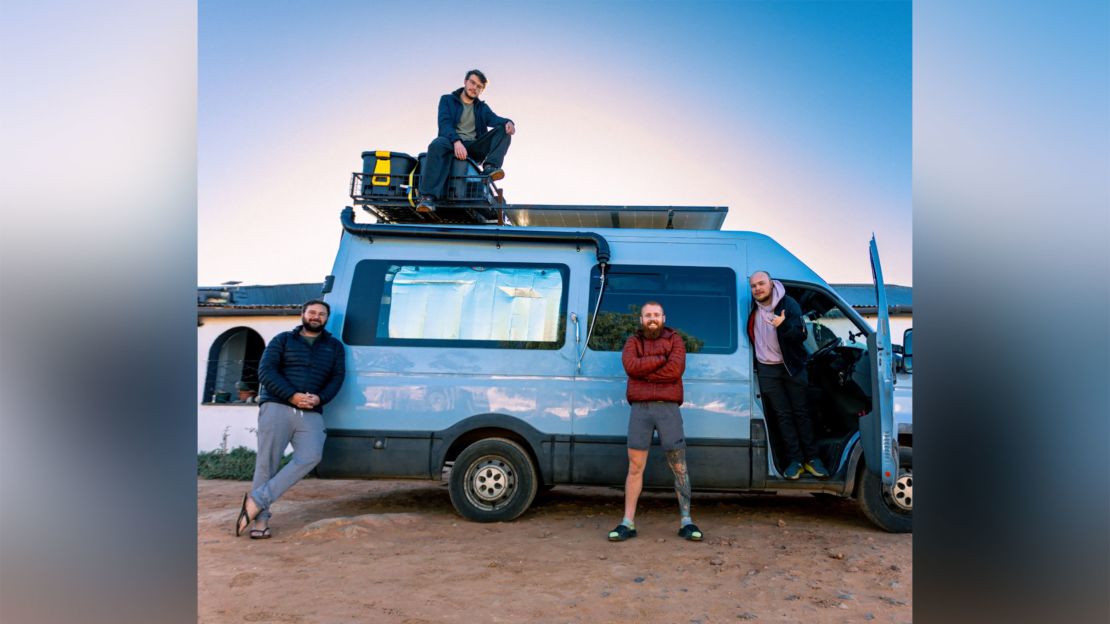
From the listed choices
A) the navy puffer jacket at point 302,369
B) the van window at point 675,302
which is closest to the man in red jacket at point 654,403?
the van window at point 675,302

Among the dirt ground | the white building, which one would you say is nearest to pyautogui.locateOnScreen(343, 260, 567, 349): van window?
the dirt ground

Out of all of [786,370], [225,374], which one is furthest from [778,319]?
[225,374]

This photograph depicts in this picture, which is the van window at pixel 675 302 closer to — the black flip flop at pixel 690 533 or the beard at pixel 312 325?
the black flip flop at pixel 690 533

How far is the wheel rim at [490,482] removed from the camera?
6.39 metres

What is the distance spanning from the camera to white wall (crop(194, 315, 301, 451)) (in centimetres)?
1462

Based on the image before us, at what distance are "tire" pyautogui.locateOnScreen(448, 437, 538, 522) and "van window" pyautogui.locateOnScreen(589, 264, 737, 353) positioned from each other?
4.01 feet

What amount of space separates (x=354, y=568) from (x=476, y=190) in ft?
12.2

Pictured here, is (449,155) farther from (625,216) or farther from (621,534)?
(621,534)

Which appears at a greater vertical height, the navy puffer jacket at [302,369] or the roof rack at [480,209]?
the roof rack at [480,209]

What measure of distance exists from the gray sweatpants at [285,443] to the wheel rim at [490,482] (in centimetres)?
136

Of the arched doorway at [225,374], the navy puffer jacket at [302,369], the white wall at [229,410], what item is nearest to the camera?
the navy puffer jacket at [302,369]

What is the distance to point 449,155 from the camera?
23.3 ft

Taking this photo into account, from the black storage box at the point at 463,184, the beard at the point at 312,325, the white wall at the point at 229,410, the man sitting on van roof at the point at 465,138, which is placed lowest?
the white wall at the point at 229,410
